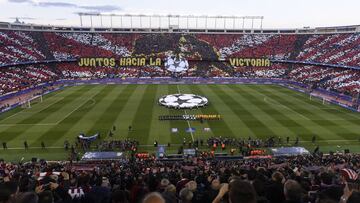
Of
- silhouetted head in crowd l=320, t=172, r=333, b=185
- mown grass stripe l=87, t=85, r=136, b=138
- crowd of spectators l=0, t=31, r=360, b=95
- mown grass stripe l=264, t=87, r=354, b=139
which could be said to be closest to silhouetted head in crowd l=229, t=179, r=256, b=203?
silhouetted head in crowd l=320, t=172, r=333, b=185

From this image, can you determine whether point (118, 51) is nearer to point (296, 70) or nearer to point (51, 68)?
point (51, 68)

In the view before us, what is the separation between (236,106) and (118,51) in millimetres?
56622

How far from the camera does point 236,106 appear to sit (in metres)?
57.2

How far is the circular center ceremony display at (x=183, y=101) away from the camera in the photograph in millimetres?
55688

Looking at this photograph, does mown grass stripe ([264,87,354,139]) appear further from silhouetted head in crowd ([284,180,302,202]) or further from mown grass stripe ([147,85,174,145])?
silhouetted head in crowd ([284,180,302,202])

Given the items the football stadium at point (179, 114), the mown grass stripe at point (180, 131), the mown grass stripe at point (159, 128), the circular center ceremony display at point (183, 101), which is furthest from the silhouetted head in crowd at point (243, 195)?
the circular center ceremony display at point (183, 101)

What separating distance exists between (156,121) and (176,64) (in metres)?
51.0

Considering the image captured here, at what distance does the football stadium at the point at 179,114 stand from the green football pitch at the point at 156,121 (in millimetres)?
225

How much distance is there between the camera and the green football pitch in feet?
130

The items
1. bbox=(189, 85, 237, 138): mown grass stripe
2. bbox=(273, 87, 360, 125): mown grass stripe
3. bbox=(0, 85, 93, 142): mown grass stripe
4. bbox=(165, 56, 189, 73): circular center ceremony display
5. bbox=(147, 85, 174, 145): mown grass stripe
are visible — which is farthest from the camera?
bbox=(165, 56, 189, 73): circular center ceremony display

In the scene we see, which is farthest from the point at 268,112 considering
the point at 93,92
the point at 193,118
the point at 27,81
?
the point at 27,81

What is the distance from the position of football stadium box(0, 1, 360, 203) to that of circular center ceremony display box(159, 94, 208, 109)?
182 millimetres

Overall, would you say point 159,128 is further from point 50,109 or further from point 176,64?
point 176,64

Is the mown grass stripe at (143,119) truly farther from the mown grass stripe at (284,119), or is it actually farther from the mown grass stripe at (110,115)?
the mown grass stripe at (284,119)
